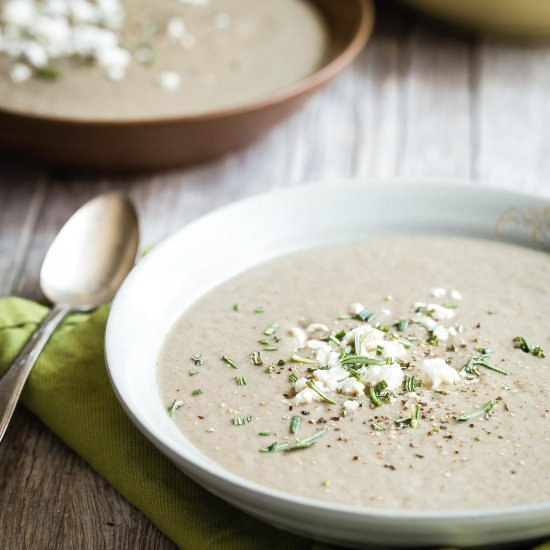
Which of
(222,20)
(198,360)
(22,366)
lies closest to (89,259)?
(22,366)

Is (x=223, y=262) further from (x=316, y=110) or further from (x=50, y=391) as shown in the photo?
(x=316, y=110)

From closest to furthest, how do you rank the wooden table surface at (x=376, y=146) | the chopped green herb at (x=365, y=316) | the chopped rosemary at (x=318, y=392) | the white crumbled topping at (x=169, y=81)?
the chopped rosemary at (x=318, y=392) → the chopped green herb at (x=365, y=316) → the wooden table surface at (x=376, y=146) → the white crumbled topping at (x=169, y=81)

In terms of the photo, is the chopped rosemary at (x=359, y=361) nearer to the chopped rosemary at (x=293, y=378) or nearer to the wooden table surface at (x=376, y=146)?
the chopped rosemary at (x=293, y=378)

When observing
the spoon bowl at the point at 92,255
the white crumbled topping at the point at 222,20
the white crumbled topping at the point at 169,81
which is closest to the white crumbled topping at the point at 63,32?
the white crumbled topping at the point at 169,81

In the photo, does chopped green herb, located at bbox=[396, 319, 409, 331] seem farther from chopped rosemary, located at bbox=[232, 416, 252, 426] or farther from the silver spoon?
the silver spoon

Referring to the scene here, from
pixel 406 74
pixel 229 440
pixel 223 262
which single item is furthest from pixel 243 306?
pixel 406 74

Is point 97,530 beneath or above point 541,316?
beneath

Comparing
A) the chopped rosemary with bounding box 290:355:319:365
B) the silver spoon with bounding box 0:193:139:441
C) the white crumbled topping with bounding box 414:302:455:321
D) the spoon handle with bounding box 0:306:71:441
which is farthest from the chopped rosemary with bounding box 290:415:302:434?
the silver spoon with bounding box 0:193:139:441
